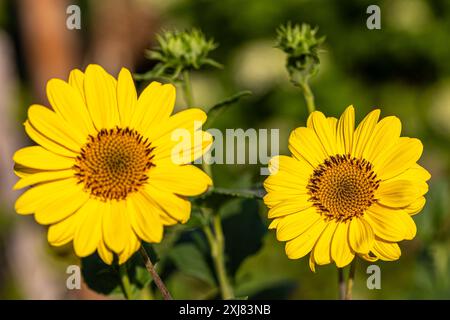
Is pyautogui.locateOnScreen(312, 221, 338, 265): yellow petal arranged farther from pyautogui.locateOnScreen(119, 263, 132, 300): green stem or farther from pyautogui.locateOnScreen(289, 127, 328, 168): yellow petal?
pyautogui.locateOnScreen(119, 263, 132, 300): green stem

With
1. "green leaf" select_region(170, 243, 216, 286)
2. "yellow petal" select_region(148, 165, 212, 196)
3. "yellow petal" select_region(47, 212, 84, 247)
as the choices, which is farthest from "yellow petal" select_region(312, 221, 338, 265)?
"green leaf" select_region(170, 243, 216, 286)

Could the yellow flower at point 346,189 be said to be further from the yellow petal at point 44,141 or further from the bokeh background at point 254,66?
the bokeh background at point 254,66

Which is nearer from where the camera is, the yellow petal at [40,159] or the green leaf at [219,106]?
the yellow petal at [40,159]

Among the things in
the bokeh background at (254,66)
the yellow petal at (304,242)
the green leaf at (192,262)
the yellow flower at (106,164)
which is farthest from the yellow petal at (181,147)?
the bokeh background at (254,66)

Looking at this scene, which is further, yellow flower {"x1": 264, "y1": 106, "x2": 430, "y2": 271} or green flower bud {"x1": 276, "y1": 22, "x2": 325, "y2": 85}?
green flower bud {"x1": 276, "y1": 22, "x2": 325, "y2": 85}

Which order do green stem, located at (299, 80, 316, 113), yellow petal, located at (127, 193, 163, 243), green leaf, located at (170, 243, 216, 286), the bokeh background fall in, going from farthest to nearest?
the bokeh background → green leaf, located at (170, 243, 216, 286) → green stem, located at (299, 80, 316, 113) → yellow petal, located at (127, 193, 163, 243)

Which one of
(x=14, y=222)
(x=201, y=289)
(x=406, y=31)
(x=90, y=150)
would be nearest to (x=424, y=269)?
(x=90, y=150)
